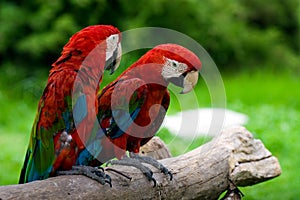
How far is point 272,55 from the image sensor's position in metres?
5.99

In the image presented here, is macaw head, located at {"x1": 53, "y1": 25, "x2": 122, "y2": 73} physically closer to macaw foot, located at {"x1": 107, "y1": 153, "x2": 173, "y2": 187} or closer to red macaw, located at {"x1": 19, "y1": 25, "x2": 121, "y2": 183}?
red macaw, located at {"x1": 19, "y1": 25, "x2": 121, "y2": 183}

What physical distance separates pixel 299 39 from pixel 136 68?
16.0 ft

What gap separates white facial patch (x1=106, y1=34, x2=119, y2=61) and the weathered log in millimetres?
376

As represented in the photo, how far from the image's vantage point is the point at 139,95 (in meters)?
1.87

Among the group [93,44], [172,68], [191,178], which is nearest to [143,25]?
[191,178]

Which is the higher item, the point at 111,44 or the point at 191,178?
the point at 111,44

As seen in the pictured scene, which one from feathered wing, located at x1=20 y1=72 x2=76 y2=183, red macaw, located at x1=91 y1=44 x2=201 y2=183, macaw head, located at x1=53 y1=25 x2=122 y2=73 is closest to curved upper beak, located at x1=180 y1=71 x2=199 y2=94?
red macaw, located at x1=91 y1=44 x2=201 y2=183

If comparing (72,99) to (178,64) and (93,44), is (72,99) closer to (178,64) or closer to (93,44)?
(93,44)

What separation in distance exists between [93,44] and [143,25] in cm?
323

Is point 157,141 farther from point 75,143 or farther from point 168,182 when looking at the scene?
point 75,143

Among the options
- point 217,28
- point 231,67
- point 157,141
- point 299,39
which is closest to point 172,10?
point 217,28

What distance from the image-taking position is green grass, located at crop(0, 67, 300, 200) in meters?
3.15

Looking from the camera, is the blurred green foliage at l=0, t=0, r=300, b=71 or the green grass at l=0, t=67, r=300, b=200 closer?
the green grass at l=0, t=67, r=300, b=200

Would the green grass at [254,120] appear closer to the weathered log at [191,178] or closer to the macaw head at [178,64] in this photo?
the weathered log at [191,178]
